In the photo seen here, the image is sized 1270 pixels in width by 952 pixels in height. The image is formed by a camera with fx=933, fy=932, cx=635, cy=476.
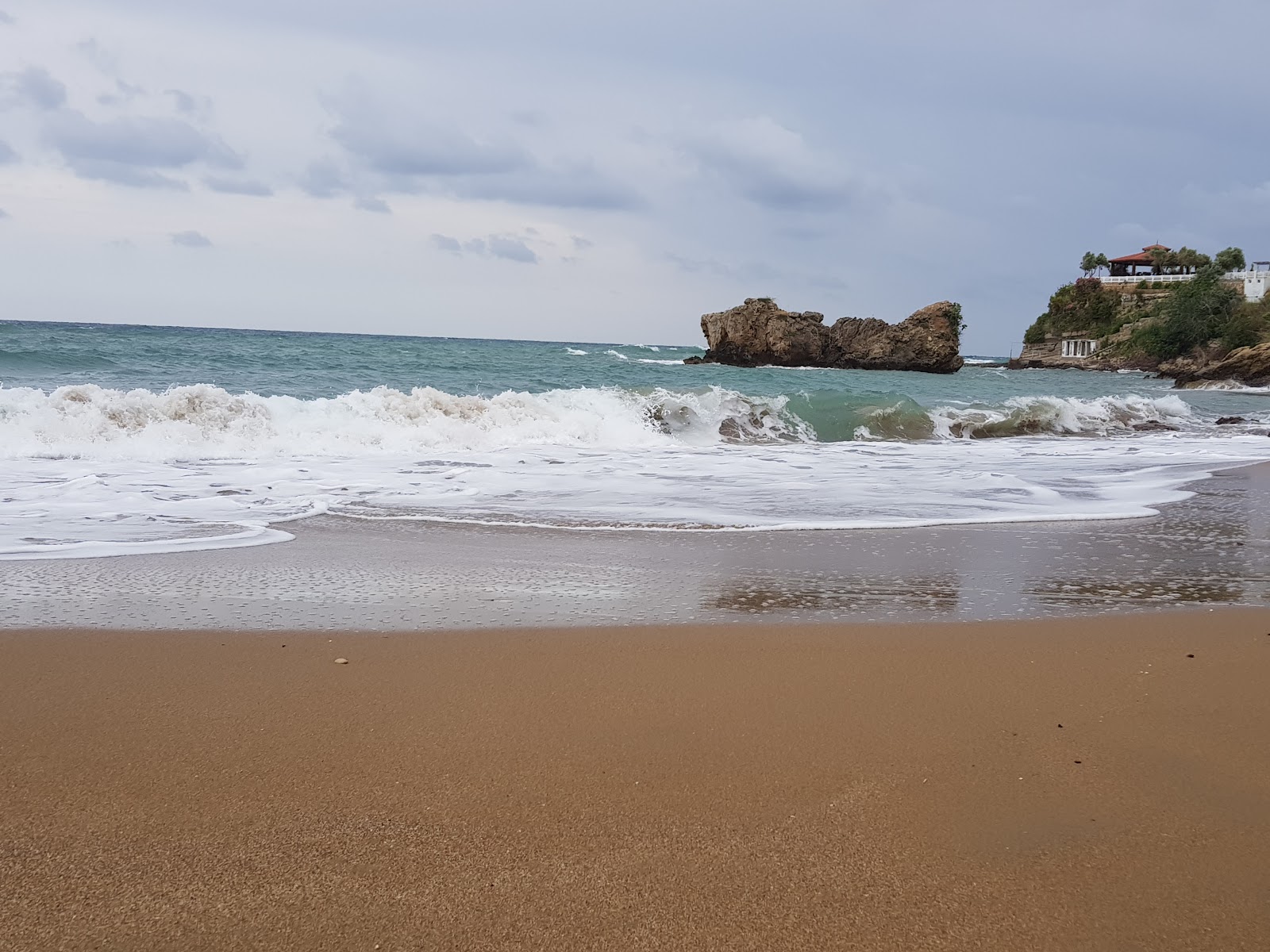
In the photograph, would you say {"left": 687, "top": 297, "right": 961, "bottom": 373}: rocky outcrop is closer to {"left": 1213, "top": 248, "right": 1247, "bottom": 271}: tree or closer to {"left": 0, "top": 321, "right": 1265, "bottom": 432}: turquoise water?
{"left": 0, "top": 321, "right": 1265, "bottom": 432}: turquoise water

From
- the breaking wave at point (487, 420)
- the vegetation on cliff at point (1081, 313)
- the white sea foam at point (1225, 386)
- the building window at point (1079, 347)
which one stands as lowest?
the breaking wave at point (487, 420)

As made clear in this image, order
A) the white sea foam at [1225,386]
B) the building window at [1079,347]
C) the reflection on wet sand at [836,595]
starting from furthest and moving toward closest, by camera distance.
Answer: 1. the building window at [1079,347]
2. the white sea foam at [1225,386]
3. the reflection on wet sand at [836,595]

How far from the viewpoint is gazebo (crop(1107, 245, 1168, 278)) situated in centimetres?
8162

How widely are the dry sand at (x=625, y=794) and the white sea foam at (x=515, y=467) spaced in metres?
2.90

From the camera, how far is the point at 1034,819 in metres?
2.30

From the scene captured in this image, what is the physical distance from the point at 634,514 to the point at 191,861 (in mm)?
5235

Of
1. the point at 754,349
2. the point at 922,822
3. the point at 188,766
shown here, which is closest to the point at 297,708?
the point at 188,766

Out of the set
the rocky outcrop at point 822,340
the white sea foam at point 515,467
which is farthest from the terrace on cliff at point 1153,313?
the white sea foam at point 515,467

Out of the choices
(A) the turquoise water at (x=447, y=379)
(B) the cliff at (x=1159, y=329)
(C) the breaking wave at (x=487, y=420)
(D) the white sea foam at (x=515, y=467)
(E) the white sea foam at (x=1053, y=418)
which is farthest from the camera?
(B) the cliff at (x=1159, y=329)

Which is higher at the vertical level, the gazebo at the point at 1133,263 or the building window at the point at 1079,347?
the gazebo at the point at 1133,263

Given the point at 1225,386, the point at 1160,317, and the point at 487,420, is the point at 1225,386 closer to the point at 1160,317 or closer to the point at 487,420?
the point at 1160,317

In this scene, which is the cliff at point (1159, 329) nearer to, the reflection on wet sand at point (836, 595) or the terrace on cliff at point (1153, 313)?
the terrace on cliff at point (1153, 313)

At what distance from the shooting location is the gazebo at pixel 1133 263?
268 ft

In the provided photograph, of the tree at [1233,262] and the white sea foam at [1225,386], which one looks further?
the tree at [1233,262]
